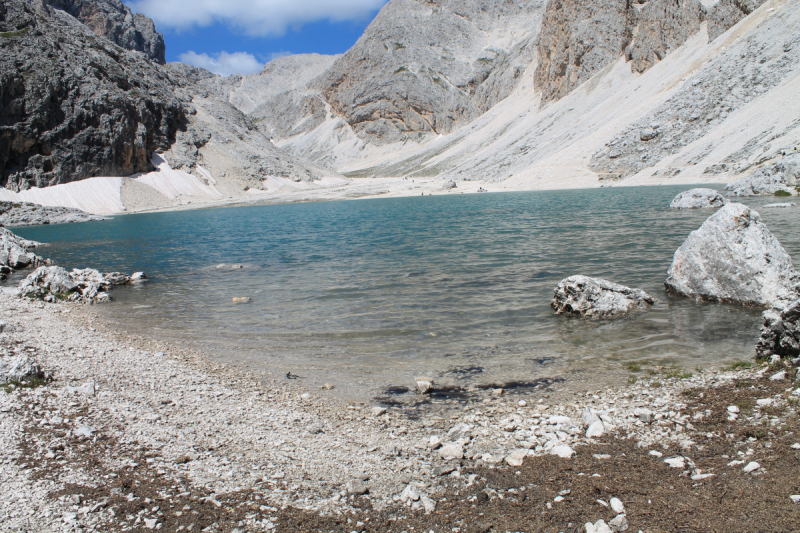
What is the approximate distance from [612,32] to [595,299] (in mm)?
126890

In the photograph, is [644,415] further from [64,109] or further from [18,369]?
[64,109]

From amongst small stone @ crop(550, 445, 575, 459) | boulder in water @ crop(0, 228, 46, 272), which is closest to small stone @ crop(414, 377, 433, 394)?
small stone @ crop(550, 445, 575, 459)

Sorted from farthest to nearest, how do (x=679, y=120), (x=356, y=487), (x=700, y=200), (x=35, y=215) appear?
1. (x=679, y=120)
2. (x=35, y=215)
3. (x=700, y=200)
4. (x=356, y=487)

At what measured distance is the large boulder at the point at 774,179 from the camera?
3703 cm

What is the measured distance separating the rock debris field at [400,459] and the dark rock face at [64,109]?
95436 mm

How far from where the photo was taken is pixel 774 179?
37.6 m

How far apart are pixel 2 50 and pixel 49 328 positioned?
323 feet

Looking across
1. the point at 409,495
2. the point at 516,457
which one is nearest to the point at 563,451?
the point at 516,457

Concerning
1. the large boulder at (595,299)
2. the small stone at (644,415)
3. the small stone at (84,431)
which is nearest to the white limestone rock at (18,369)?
the small stone at (84,431)

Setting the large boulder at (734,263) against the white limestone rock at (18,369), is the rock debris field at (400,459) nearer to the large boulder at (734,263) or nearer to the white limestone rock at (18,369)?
the white limestone rock at (18,369)

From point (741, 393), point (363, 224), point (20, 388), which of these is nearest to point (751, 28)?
point (363, 224)

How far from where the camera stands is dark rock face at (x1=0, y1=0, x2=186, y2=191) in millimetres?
81562

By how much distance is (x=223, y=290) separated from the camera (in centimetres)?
1759

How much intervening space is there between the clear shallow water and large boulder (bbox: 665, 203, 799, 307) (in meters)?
0.55
